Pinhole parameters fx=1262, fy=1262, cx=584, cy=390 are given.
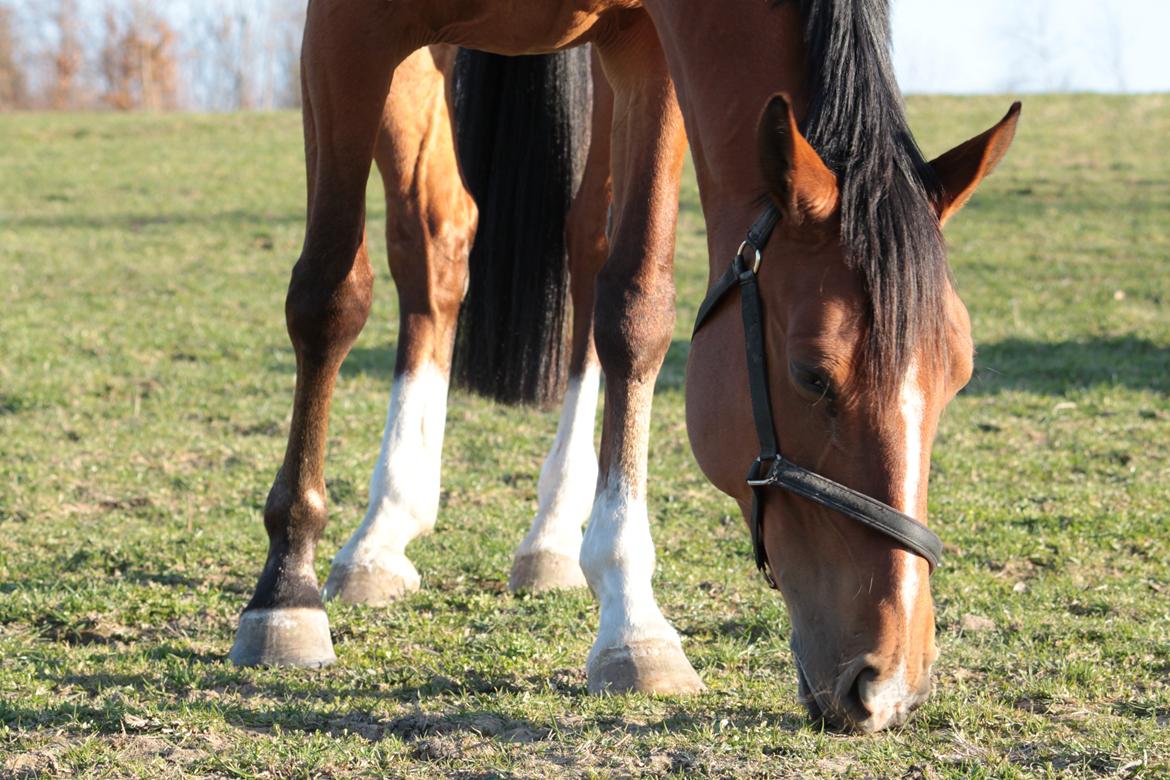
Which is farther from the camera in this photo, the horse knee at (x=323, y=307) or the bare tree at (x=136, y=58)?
the bare tree at (x=136, y=58)

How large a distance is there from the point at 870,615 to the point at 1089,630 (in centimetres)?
134

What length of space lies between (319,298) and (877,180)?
167cm

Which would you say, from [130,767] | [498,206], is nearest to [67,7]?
[498,206]

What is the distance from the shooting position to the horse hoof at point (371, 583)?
11.7ft

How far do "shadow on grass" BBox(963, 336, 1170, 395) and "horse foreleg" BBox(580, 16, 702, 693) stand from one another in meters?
3.32

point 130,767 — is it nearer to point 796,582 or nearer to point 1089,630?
point 796,582

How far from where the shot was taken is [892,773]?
2.32m

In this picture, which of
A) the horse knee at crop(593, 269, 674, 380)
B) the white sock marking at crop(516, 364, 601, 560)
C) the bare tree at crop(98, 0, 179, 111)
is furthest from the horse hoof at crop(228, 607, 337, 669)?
the bare tree at crop(98, 0, 179, 111)

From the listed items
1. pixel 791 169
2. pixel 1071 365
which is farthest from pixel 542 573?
pixel 1071 365

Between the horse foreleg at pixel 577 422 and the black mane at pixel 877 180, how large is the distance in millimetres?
1375

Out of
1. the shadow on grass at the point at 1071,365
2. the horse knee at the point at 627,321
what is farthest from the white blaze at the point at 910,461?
the shadow on grass at the point at 1071,365

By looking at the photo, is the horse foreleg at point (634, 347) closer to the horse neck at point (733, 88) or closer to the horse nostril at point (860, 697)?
the horse neck at point (733, 88)

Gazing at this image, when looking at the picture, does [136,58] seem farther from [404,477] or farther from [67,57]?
[404,477]

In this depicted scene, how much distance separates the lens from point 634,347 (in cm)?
309
